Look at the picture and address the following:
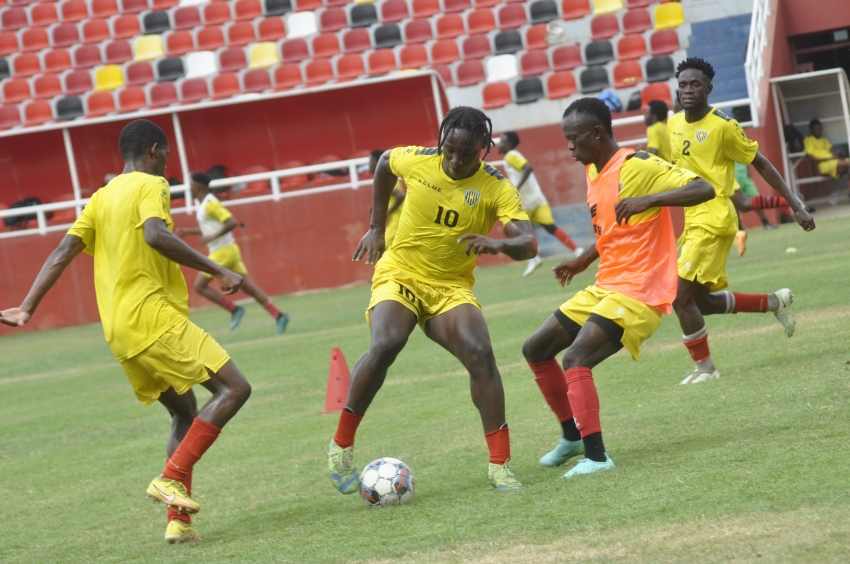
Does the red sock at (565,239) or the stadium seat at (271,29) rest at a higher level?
the stadium seat at (271,29)

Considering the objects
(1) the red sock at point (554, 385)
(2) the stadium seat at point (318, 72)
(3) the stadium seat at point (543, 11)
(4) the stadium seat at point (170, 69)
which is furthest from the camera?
(4) the stadium seat at point (170, 69)

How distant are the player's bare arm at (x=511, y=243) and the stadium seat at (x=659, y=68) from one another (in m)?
18.0

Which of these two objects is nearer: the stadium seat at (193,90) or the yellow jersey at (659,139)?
the yellow jersey at (659,139)

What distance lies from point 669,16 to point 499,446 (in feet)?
64.6

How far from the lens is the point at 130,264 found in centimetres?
560

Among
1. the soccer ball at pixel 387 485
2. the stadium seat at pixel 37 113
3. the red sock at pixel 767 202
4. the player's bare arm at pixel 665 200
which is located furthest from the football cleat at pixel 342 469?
the stadium seat at pixel 37 113

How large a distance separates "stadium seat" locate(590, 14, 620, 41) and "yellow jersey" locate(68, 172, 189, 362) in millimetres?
→ 19704

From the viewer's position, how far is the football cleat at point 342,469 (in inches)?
235

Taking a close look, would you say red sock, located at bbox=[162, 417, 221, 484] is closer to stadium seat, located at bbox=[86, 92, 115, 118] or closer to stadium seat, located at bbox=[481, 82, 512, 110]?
stadium seat, located at bbox=[481, 82, 512, 110]

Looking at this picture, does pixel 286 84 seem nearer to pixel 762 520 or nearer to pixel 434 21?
pixel 434 21

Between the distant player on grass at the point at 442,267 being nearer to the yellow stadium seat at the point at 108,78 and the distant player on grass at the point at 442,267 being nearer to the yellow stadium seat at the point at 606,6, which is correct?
the yellow stadium seat at the point at 606,6

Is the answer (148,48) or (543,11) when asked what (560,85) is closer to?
(543,11)

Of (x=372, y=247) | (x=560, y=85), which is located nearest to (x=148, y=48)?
(x=560, y=85)

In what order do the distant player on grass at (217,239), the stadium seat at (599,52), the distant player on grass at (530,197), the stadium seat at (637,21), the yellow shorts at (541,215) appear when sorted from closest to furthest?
the distant player on grass at (217,239)
the distant player on grass at (530,197)
the yellow shorts at (541,215)
the stadium seat at (599,52)
the stadium seat at (637,21)
